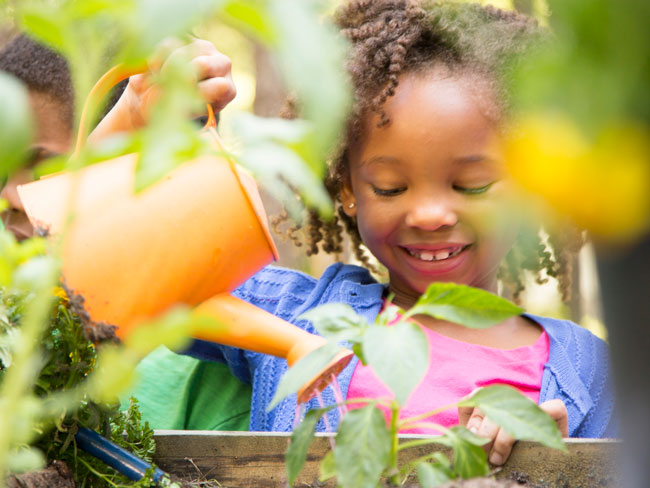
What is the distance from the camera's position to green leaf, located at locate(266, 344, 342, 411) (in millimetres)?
532

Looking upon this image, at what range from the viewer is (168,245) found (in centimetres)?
77

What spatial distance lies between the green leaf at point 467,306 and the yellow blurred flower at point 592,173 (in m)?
0.26

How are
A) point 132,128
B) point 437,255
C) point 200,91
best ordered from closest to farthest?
point 200,91 → point 132,128 → point 437,255

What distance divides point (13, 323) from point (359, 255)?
1.25m

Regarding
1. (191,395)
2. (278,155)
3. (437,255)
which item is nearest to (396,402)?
(278,155)

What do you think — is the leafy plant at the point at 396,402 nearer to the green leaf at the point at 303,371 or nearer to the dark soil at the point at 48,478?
the green leaf at the point at 303,371

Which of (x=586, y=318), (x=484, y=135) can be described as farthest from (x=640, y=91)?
(x=586, y=318)

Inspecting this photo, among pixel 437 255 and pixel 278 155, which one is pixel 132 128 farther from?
pixel 278 155

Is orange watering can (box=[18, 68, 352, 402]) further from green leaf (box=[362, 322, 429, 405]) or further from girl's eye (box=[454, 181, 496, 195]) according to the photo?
girl's eye (box=[454, 181, 496, 195])

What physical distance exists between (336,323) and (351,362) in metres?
0.77

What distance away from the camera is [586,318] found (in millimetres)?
3301

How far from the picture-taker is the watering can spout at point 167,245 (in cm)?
74

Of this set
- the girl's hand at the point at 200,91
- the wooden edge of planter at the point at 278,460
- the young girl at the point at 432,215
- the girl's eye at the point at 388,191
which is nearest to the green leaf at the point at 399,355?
the wooden edge of planter at the point at 278,460

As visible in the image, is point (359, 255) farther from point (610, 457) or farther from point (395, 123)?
point (610, 457)
